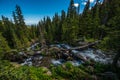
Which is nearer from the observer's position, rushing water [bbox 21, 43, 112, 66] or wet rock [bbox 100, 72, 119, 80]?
wet rock [bbox 100, 72, 119, 80]

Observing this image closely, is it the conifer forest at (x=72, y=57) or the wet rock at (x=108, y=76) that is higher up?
the conifer forest at (x=72, y=57)

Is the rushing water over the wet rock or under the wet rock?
over

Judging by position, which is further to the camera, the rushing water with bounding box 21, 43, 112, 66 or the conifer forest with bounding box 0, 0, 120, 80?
the rushing water with bounding box 21, 43, 112, 66

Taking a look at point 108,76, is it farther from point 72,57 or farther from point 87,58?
point 72,57

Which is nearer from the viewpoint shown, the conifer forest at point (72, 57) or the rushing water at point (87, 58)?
the conifer forest at point (72, 57)

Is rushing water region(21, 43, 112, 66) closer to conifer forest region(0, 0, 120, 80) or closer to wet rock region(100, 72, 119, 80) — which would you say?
conifer forest region(0, 0, 120, 80)

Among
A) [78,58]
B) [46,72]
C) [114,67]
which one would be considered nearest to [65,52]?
[78,58]

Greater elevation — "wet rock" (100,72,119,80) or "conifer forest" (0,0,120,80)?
"conifer forest" (0,0,120,80)

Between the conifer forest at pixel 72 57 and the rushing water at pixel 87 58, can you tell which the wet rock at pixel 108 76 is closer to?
the conifer forest at pixel 72 57

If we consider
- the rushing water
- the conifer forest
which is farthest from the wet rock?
the rushing water

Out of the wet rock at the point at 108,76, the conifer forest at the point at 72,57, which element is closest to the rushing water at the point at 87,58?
the conifer forest at the point at 72,57

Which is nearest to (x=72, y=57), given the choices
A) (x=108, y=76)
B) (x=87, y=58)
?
(x=87, y=58)

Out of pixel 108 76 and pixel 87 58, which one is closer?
pixel 108 76

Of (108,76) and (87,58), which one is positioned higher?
(87,58)
